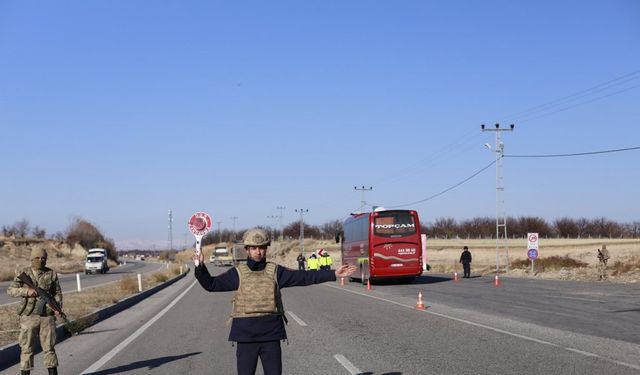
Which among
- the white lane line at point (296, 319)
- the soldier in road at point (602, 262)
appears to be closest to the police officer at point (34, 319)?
the white lane line at point (296, 319)

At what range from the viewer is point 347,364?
9.95 m

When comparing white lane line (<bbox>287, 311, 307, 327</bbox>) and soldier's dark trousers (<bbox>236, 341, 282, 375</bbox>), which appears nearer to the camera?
soldier's dark trousers (<bbox>236, 341, 282, 375</bbox>)

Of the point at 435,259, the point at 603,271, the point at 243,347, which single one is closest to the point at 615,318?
the point at 243,347

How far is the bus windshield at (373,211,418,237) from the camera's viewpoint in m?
32.2

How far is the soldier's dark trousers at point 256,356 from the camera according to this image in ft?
18.8

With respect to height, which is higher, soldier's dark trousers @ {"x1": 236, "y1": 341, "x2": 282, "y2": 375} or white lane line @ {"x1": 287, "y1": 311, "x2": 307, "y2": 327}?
soldier's dark trousers @ {"x1": 236, "y1": 341, "x2": 282, "y2": 375}

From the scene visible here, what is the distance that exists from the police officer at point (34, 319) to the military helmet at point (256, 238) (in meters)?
4.39

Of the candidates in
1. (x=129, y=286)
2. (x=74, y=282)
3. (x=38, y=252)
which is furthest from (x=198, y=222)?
(x=74, y=282)

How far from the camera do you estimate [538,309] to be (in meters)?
18.5

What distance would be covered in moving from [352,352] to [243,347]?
18.6 feet

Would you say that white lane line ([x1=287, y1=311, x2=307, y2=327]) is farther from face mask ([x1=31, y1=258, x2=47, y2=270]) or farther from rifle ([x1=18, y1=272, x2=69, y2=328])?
face mask ([x1=31, y1=258, x2=47, y2=270])

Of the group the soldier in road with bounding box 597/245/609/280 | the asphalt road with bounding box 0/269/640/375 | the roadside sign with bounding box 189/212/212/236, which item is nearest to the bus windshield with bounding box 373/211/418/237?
the soldier in road with bounding box 597/245/609/280

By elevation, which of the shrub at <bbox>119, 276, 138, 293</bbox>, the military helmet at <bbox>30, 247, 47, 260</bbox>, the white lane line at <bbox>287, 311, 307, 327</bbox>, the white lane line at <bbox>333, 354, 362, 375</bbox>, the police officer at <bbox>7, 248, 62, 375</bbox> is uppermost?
the military helmet at <bbox>30, 247, 47, 260</bbox>

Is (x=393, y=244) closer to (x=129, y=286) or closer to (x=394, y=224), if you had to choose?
(x=394, y=224)
